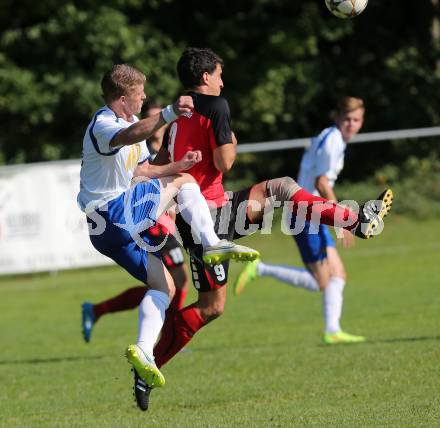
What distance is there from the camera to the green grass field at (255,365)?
6.71 metres

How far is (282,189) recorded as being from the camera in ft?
22.4

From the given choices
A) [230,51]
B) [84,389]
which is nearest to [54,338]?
[84,389]

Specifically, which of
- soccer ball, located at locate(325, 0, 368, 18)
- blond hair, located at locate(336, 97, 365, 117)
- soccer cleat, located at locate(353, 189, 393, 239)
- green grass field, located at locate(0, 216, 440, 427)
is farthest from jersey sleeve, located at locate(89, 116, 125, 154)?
blond hair, located at locate(336, 97, 365, 117)

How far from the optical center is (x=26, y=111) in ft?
69.1

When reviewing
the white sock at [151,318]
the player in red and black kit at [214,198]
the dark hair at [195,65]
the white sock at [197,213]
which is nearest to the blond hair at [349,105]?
the player in red and black kit at [214,198]

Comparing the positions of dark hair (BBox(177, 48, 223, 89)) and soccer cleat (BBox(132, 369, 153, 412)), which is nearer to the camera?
soccer cleat (BBox(132, 369, 153, 412))

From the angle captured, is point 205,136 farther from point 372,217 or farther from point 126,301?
point 126,301

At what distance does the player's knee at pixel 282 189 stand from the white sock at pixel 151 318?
1.01 meters

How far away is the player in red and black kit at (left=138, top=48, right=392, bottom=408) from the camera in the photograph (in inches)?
261

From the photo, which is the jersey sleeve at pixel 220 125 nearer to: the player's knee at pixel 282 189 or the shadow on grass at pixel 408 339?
the player's knee at pixel 282 189

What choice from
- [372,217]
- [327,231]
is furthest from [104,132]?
[327,231]

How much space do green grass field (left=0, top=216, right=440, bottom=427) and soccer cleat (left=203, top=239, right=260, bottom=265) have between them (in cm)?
103

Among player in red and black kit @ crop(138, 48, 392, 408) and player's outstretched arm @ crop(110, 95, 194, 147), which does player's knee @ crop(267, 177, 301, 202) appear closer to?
player in red and black kit @ crop(138, 48, 392, 408)

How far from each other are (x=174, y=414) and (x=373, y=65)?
18.2m
